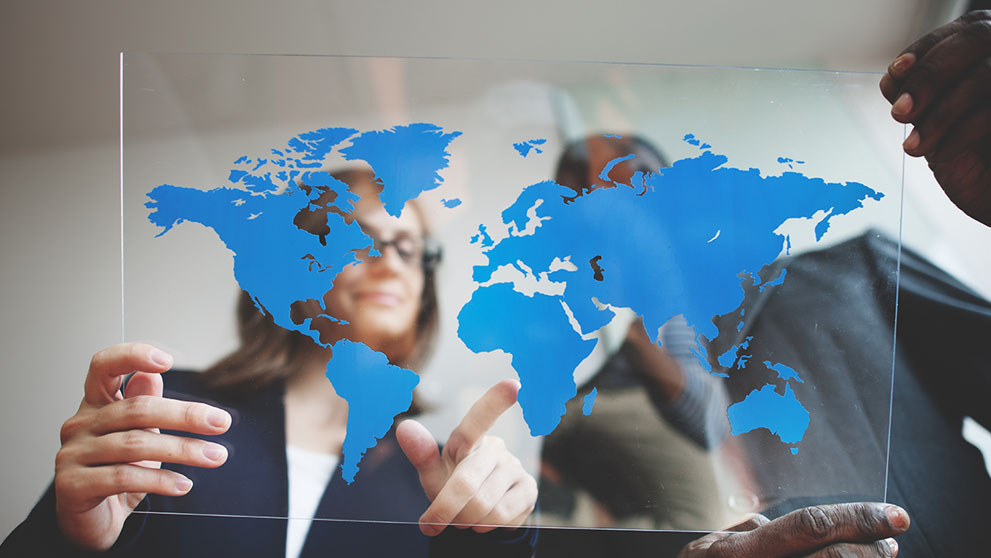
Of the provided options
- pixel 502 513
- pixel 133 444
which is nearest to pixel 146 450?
pixel 133 444

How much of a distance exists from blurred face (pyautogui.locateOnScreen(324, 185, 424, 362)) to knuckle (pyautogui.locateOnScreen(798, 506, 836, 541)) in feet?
3.00

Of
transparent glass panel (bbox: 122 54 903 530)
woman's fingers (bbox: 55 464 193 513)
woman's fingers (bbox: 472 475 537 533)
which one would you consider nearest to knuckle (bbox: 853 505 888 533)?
transparent glass panel (bbox: 122 54 903 530)

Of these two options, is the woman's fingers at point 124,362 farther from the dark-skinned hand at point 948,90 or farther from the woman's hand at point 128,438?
the dark-skinned hand at point 948,90

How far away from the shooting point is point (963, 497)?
5.02 ft

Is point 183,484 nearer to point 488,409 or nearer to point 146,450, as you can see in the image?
point 146,450

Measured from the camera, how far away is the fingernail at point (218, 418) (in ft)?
3.89

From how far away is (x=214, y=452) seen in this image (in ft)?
3.92

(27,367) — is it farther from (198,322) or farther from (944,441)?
(944,441)

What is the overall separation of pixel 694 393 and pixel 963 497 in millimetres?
1074

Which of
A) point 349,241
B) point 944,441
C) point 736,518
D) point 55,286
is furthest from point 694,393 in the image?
point 55,286

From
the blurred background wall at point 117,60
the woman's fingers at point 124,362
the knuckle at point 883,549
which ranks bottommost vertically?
the knuckle at point 883,549

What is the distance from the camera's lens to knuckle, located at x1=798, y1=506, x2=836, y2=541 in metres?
1.08

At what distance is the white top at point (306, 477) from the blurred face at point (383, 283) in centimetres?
29

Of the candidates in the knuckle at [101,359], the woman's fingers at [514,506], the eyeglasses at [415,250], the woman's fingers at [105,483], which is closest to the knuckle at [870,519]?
the woman's fingers at [514,506]
